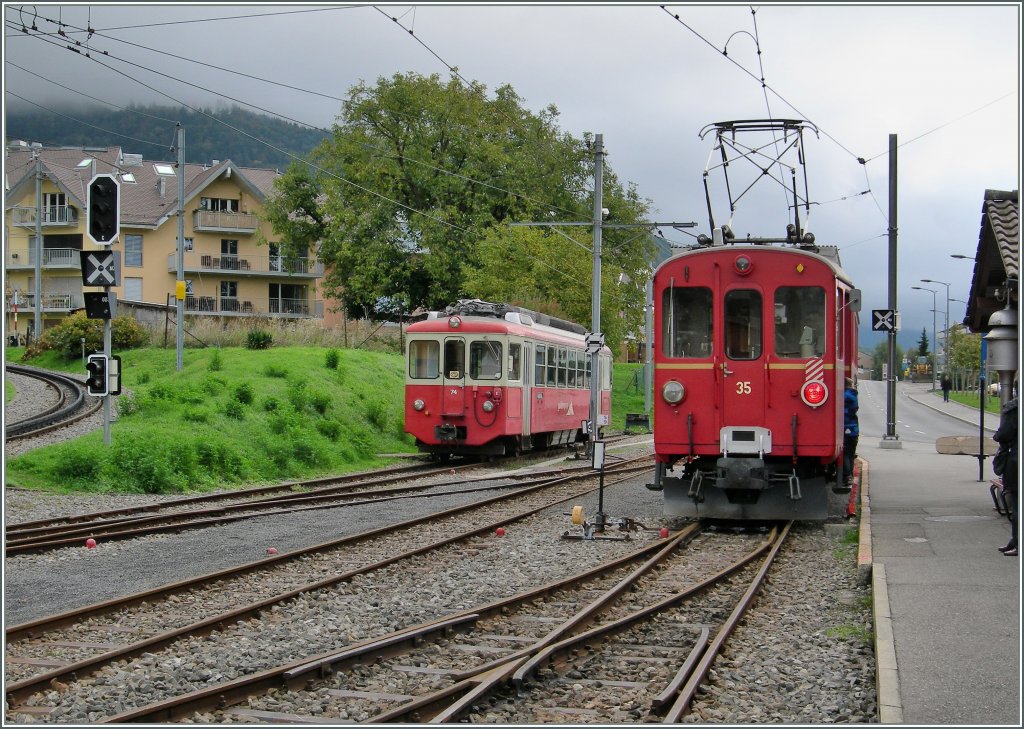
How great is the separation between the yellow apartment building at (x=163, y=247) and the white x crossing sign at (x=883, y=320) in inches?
1400

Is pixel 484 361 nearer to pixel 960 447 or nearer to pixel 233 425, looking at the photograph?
Result: pixel 233 425

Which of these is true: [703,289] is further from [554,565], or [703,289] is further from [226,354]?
[226,354]

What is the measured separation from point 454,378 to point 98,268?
7972mm

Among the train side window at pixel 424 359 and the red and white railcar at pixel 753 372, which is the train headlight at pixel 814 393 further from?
the train side window at pixel 424 359

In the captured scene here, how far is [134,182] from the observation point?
206 feet

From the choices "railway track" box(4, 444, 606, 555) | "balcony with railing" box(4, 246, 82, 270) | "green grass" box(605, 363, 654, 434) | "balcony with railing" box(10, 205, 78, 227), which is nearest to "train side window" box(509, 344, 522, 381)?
→ "railway track" box(4, 444, 606, 555)

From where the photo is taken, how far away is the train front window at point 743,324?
43.7 feet

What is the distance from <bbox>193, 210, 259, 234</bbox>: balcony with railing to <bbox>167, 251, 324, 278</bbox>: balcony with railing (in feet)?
5.06

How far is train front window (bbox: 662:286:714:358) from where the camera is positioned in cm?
1348

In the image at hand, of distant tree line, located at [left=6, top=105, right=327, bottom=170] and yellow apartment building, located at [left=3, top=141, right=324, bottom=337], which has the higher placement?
distant tree line, located at [left=6, top=105, right=327, bottom=170]

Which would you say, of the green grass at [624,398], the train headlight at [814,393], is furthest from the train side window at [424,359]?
the green grass at [624,398]

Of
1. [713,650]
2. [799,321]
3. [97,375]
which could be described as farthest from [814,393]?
[97,375]

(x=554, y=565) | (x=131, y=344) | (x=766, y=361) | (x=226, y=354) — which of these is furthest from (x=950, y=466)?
(x=131, y=344)

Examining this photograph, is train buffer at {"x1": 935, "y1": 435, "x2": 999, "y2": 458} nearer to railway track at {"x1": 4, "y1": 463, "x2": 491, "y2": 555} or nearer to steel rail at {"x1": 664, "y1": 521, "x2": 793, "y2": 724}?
steel rail at {"x1": 664, "y1": 521, "x2": 793, "y2": 724}
